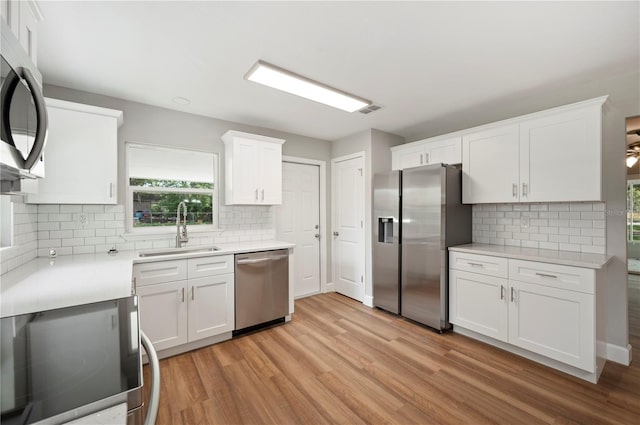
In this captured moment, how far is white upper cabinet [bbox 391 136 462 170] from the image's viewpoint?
3.24 m

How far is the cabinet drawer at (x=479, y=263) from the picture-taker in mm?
2596

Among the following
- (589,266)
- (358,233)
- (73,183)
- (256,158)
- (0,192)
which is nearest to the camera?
(0,192)

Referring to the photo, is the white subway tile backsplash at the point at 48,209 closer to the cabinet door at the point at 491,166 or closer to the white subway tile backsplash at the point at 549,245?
the cabinet door at the point at 491,166

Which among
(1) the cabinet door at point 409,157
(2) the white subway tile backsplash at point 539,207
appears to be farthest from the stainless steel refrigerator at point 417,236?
(2) the white subway tile backsplash at point 539,207

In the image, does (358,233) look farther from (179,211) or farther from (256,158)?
(179,211)

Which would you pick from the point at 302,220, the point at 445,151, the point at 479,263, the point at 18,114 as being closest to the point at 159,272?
the point at 18,114

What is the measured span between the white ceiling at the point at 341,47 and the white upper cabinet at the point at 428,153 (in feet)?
1.73

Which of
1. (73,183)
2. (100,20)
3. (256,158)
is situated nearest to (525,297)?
(256,158)

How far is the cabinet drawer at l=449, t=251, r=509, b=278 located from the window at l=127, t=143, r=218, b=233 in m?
2.79

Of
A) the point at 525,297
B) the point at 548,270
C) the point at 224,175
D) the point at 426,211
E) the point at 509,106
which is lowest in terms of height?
the point at 525,297

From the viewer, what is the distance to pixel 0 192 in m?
1.15

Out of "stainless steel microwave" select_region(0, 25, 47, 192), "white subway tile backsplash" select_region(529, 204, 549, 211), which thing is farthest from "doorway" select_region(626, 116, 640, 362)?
"stainless steel microwave" select_region(0, 25, 47, 192)

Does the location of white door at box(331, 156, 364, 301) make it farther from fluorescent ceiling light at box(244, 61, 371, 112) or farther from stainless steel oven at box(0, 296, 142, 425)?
stainless steel oven at box(0, 296, 142, 425)

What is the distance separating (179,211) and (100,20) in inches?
72.5
